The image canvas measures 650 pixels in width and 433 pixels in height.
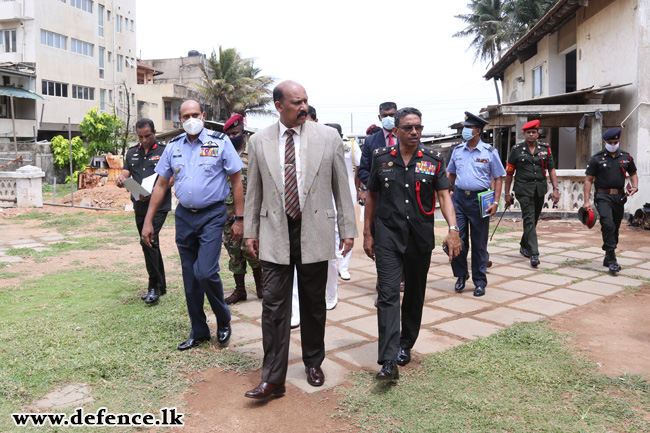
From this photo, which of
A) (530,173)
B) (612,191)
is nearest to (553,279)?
(612,191)

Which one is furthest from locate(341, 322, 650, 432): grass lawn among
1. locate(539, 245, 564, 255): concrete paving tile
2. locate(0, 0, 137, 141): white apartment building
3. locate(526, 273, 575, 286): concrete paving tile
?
locate(0, 0, 137, 141): white apartment building

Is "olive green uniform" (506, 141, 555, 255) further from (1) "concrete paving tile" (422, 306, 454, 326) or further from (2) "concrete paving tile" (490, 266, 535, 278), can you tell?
(1) "concrete paving tile" (422, 306, 454, 326)

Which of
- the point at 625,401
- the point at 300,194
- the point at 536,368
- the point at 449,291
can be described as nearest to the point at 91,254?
the point at 449,291

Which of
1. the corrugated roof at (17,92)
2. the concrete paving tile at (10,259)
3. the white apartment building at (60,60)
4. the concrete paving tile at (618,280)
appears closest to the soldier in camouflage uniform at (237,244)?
the concrete paving tile at (618,280)

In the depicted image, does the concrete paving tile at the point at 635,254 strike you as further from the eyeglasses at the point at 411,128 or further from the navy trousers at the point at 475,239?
the eyeglasses at the point at 411,128

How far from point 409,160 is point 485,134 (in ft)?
66.4

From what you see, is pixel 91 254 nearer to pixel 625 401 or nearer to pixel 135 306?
pixel 135 306

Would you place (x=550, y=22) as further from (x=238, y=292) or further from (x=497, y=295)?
(x=238, y=292)

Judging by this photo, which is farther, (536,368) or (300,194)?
(536,368)

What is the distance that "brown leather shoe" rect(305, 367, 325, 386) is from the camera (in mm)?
3801

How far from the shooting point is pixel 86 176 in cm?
2731

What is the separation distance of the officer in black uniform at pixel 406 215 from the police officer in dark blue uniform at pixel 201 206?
44.6 inches

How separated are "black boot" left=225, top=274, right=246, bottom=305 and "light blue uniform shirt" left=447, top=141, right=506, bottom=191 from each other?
8.84 ft

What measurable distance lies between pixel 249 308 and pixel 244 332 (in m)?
0.80
